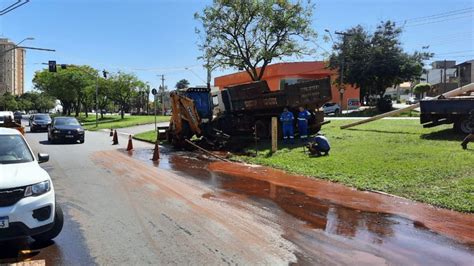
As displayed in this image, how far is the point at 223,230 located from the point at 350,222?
2.14 m

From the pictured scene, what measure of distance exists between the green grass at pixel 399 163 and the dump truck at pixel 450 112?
1.44ft

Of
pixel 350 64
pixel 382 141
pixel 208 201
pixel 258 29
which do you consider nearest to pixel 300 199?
pixel 208 201

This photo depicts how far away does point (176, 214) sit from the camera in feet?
27.0

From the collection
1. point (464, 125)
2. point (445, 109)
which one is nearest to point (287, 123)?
point (445, 109)

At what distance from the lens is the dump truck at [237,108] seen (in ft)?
69.1

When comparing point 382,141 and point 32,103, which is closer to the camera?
point 382,141

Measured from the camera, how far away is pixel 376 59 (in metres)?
42.7

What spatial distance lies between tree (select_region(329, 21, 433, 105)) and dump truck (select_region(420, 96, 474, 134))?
24679mm

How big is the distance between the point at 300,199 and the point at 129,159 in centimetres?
967

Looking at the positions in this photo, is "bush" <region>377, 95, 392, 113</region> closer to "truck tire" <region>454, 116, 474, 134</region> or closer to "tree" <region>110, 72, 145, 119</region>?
"truck tire" <region>454, 116, 474, 134</region>

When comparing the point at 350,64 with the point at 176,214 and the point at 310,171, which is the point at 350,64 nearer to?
the point at 310,171

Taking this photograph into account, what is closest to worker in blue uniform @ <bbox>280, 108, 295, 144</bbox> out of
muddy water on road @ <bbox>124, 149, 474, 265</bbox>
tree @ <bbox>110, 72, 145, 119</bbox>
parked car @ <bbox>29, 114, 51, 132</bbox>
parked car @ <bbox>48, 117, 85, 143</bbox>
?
muddy water on road @ <bbox>124, 149, 474, 265</bbox>

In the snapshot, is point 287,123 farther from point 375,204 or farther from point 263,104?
point 375,204

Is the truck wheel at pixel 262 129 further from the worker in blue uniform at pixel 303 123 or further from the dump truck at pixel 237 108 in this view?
the worker in blue uniform at pixel 303 123
